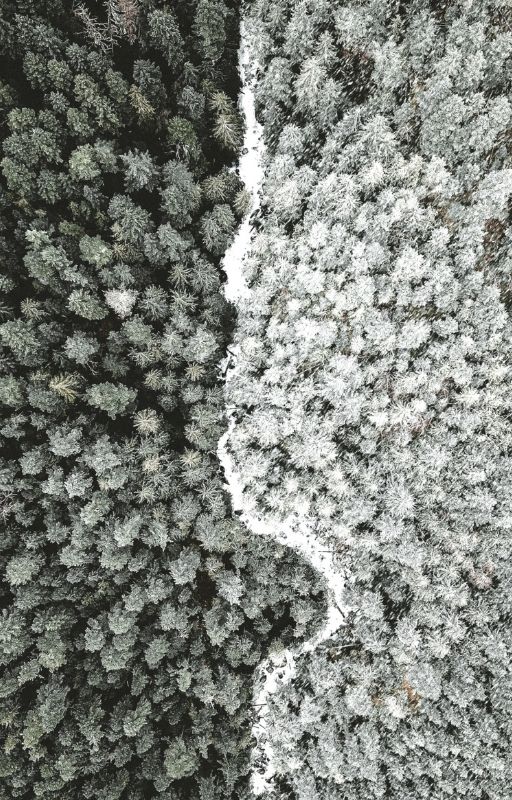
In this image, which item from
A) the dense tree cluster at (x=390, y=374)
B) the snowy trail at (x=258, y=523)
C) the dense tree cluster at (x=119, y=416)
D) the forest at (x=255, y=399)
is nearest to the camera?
the dense tree cluster at (x=119, y=416)

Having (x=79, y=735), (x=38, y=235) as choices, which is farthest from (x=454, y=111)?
(x=79, y=735)

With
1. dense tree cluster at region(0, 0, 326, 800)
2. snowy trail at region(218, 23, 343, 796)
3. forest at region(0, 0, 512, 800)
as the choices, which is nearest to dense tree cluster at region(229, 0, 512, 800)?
forest at region(0, 0, 512, 800)

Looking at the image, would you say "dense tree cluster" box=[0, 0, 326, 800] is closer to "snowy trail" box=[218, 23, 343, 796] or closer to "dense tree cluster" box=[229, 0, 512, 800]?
"snowy trail" box=[218, 23, 343, 796]

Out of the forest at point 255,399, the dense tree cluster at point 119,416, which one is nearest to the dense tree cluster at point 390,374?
the forest at point 255,399

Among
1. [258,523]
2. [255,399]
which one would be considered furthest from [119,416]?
[258,523]

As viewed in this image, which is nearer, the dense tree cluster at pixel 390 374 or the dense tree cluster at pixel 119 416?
the dense tree cluster at pixel 119 416

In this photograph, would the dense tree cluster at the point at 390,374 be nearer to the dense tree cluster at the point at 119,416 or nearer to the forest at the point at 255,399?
the forest at the point at 255,399

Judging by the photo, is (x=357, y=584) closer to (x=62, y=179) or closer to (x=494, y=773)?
(x=494, y=773)
